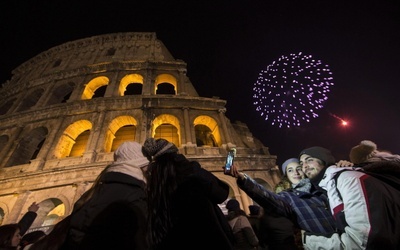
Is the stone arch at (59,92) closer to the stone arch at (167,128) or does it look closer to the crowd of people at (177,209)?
the stone arch at (167,128)

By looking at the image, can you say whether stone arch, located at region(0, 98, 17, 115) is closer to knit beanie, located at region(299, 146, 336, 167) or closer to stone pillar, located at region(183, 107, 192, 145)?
stone pillar, located at region(183, 107, 192, 145)

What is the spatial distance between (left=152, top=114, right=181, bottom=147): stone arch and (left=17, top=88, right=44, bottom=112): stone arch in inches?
439

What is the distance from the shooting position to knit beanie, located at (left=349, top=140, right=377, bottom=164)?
2.45 meters

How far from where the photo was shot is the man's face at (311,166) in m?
2.61

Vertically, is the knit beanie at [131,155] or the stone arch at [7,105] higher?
the stone arch at [7,105]

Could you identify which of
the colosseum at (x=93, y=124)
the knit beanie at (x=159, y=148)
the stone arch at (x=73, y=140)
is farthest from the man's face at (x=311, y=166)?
the stone arch at (x=73, y=140)

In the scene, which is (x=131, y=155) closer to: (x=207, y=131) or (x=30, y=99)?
(x=207, y=131)

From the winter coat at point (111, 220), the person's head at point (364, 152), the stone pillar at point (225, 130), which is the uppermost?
the stone pillar at point (225, 130)

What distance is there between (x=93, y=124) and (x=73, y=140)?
2.01 metres

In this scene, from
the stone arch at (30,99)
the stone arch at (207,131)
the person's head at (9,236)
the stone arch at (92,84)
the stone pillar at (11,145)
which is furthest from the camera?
the stone arch at (30,99)

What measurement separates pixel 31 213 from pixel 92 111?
34.7 feet

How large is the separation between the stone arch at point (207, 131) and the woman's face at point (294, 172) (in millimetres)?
8677

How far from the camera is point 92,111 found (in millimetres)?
13523

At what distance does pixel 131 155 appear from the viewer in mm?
2162
